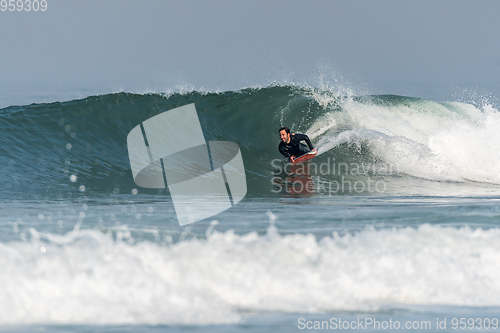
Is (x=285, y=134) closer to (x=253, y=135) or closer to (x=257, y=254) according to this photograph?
(x=253, y=135)

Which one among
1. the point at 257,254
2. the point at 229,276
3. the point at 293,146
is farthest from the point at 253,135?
the point at 229,276

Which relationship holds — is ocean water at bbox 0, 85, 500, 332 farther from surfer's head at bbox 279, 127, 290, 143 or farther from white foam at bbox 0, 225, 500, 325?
surfer's head at bbox 279, 127, 290, 143

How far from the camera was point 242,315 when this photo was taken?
321 centimetres

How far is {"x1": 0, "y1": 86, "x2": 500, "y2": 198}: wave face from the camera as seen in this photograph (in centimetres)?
948

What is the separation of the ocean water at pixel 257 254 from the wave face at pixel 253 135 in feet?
0.48

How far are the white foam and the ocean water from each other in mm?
11

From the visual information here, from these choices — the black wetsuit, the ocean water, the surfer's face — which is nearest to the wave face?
the ocean water

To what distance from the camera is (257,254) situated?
12.8 feet

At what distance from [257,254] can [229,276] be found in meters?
0.36

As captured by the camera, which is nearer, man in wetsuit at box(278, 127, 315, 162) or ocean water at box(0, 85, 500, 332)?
ocean water at box(0, 85, 500, 332)

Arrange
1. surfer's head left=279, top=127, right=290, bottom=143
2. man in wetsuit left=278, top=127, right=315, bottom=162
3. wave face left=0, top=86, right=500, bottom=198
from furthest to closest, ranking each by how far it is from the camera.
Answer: man in wetsuit left=278, top=127, right=315, bottom=162
surfer's head left=279, top=127, right=290, bottom=143
wave face left=0, top=86, right=500, bottom=198

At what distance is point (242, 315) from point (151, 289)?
0.73 m

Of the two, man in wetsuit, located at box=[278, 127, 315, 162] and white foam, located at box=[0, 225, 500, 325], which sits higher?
man in wetsuit, located at box=[278, 127, 315, 162]

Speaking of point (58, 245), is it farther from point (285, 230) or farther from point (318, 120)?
point (318, 120)
